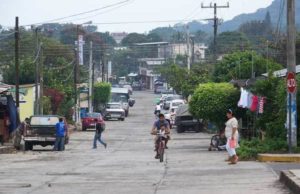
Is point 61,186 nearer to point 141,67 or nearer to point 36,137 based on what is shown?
point 36,137

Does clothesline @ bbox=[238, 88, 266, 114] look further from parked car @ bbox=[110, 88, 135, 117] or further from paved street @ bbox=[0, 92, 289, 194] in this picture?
parked car @ bbox=[110, 88, 135, 117]

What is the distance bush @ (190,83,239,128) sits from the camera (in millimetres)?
36188

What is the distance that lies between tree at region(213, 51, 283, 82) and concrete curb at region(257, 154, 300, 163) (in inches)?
922

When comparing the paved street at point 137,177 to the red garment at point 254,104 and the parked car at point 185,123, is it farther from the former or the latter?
the parked car at point 185,123

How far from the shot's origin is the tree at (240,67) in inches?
2102

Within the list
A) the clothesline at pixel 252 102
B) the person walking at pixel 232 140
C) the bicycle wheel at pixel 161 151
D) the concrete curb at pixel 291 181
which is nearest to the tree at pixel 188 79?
the clothesline at pixel 252 102

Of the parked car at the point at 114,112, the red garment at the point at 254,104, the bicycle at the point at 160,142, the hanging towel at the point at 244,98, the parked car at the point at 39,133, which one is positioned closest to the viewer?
the bicycle at the point at 160,142

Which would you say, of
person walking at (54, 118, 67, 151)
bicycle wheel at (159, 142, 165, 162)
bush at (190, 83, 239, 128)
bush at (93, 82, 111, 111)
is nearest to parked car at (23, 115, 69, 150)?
person walking at (54, 118, 67, 151)

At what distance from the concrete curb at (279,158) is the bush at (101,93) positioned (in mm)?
73571

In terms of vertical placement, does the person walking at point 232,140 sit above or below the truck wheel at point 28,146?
above

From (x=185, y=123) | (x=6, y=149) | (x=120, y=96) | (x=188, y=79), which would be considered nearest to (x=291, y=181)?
(x=6, y=149)

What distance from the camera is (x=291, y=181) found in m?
16.0

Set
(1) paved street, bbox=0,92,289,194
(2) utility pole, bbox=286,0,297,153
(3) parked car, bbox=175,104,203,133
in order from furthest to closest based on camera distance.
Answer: (3) parked car, bbox=175,104,203,133
(2) utility pole, bbox=286,0,297,153
(1) paved street, bbox=0,92,289,194

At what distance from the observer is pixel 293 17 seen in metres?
26.7
